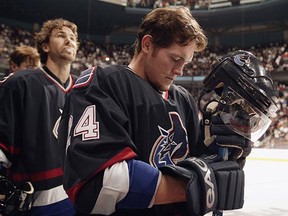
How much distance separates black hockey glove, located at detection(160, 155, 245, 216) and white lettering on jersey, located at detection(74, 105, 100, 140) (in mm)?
176

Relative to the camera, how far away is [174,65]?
100cm

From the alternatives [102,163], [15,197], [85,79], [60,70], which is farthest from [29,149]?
[102,163]

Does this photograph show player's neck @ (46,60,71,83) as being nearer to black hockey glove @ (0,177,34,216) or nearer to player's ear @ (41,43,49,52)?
player's ear @ (41,43,49,52)

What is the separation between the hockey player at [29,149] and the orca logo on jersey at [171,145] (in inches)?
28.3

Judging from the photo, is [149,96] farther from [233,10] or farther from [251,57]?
[233,10]

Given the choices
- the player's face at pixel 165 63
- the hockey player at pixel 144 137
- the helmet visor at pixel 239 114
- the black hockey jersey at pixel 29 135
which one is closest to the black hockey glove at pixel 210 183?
the hockey player at pixel 144 137

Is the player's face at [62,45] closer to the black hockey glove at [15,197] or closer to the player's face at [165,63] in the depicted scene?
the black hockey glove at [15,197]

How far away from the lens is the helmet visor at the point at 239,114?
A: 93 centimetres

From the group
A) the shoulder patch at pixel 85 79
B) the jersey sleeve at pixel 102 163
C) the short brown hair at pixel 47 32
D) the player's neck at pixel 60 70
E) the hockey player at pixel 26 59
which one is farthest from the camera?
the hockey player at pixel 26 59

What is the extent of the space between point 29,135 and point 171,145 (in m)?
0.76

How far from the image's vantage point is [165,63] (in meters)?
0.99

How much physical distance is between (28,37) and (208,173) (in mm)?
14148

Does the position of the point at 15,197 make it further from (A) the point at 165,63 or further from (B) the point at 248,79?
(B) the point at 248,79

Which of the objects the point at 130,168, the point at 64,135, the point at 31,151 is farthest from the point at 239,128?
the point at 31,151
